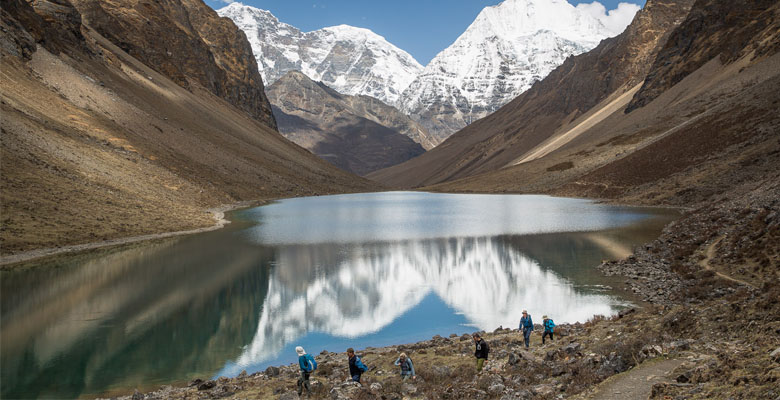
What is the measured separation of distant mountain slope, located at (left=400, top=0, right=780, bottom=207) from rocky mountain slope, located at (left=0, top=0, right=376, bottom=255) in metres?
54.7

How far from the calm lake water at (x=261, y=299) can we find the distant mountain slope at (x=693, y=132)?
73.5ft

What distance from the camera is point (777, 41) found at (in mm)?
98688

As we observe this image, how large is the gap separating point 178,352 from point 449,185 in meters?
156

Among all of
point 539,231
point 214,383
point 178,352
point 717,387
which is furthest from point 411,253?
point 717,387

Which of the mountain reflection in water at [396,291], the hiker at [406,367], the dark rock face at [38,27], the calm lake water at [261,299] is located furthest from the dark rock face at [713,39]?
the dark rock face at [38,27]

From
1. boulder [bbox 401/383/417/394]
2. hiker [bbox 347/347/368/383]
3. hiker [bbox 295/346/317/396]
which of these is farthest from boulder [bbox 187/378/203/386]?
boulder [bbox 401/383/417/394]

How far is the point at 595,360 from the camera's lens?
44.0ft

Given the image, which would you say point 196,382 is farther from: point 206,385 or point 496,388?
point 496,388

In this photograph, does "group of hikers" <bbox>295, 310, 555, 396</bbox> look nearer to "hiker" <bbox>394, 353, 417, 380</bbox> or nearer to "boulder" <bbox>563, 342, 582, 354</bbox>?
"hiker" <bbox>394, 353, 417, 380</bbox>

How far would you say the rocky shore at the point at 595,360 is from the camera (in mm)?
10297

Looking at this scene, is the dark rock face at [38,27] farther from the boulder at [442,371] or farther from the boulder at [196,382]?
the boulder at [442,371]

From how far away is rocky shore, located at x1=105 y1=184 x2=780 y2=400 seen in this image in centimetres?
1030

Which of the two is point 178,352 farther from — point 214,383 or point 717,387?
point 717,387

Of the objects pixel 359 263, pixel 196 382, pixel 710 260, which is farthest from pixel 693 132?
pixel 196 382
